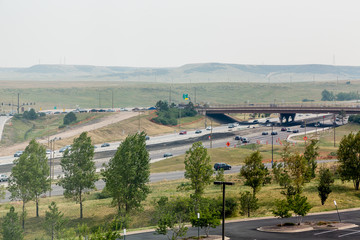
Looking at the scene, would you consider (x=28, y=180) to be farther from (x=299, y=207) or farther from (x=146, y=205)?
(x=299, y=207)

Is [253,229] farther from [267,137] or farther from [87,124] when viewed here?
[87,124]

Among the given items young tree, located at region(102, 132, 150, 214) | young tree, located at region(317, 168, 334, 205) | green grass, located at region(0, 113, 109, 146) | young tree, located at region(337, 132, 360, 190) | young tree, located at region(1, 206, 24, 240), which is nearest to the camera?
young tree, located at region(1, 206, 24, 240)

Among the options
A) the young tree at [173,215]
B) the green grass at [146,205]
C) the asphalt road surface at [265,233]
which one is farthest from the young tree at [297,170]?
the young tree at [173,215]

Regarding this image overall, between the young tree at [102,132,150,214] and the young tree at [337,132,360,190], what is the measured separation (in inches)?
1077

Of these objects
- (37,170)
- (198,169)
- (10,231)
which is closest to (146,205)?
(198,169)

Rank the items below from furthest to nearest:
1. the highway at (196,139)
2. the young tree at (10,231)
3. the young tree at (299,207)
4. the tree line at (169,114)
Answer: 1. the tree line at (169,114)
2. the highway at (196,139)
3. the young tree at (10,231)
4. the young tree at (299,207)

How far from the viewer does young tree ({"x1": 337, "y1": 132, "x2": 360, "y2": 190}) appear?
65.0m

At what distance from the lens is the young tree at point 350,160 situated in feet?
213

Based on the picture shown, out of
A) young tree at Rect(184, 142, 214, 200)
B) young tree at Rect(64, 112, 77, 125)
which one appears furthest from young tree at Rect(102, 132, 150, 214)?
young tree at Rect(64, 112, 77, 125)

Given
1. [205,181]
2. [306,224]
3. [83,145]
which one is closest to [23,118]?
[83,145]

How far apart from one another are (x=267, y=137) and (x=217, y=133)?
17.4 metres

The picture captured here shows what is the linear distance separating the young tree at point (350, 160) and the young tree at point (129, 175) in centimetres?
2737

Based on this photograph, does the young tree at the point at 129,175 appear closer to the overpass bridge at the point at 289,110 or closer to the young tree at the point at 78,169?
the young tree at the point at 78,169

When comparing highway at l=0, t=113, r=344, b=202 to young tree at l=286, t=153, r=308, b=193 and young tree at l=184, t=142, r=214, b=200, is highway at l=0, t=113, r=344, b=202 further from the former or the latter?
young tree at l=286, t=153, r=308, b=193
